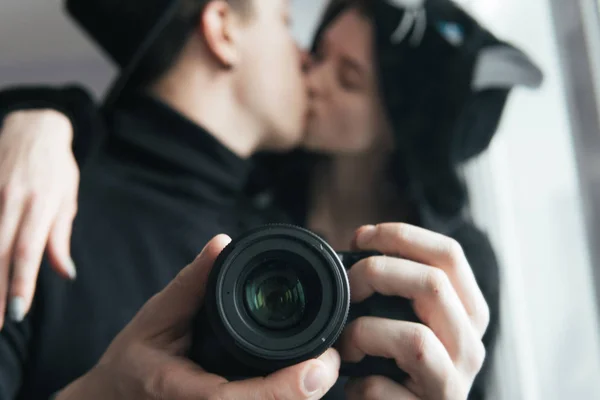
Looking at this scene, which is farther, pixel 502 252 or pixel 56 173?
pixel 502 252

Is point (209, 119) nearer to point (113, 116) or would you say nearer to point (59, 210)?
point (113, 116)

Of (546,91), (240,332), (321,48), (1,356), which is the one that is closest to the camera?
(240,332)

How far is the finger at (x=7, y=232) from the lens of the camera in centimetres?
43

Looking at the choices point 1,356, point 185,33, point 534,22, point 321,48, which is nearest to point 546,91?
point 534,22

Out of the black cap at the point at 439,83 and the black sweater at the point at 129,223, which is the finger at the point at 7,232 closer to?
the black sweater at the point at 129,223

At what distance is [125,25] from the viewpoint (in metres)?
0.62

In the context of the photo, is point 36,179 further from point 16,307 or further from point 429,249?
point 429,249

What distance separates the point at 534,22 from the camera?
0.61 m

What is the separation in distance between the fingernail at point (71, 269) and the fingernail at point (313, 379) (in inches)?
10.2

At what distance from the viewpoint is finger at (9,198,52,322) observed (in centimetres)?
42

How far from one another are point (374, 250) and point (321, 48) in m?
0.43

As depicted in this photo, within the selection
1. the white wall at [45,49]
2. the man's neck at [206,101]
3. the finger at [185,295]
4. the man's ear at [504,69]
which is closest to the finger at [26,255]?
the finger at [185,295]

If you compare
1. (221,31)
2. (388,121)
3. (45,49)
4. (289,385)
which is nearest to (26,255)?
(289,385)

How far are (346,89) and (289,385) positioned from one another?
0.49 meters
